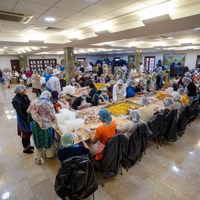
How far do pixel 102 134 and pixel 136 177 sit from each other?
102 centimetres

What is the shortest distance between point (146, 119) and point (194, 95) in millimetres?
2682

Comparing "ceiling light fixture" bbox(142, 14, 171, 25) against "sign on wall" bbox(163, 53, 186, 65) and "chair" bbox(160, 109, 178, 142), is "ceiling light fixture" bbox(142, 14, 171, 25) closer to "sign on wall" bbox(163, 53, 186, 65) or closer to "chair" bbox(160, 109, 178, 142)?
"chair" bbox(160, 109, 178, 142)

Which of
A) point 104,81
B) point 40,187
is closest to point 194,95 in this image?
point 104,81

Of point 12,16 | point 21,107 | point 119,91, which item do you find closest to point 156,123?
point 119,91

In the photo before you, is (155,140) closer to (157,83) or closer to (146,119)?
(146,119)

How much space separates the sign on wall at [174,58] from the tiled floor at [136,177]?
12167 mm

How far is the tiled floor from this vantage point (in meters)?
2.19

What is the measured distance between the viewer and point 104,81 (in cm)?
808

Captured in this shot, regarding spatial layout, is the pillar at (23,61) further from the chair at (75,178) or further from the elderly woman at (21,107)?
the chair at (75,178)

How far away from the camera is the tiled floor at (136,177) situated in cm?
219

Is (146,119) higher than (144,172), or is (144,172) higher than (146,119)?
(146,119)

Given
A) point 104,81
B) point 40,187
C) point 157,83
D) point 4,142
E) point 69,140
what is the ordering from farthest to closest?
point 104,81 → point 157,83 → point 4,142 → point 40,187 → point 69,140

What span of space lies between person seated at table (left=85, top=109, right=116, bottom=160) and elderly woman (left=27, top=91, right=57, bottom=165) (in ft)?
2.52

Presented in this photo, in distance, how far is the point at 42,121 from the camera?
256 centimetres
